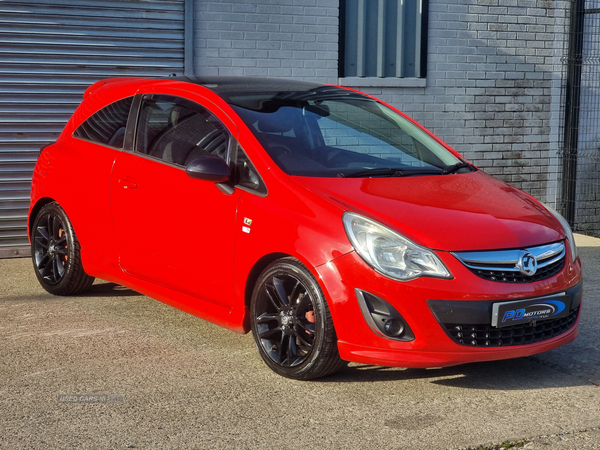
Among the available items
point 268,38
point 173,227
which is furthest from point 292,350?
point 268,38

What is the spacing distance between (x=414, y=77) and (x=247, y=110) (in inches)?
204

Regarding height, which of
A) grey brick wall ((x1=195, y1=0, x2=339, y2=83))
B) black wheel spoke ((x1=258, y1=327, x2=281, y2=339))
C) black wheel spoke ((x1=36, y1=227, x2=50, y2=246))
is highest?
grey brick wall ((x1=195, y1=0, x2=339, y2=83))

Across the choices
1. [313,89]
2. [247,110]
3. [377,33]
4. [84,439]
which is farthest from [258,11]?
[84,439]

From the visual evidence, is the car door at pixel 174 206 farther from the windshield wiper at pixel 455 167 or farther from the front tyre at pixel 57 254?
the windshield wiper at pixel 455 167

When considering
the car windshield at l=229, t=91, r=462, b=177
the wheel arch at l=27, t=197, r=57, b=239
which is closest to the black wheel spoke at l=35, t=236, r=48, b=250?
the wheel arch at l=27, t=197, r=57, b=239

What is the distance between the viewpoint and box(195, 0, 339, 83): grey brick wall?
343 inches

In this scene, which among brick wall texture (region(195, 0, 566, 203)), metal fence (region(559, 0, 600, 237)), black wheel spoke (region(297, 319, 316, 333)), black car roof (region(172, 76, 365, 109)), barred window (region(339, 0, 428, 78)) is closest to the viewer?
black wheel spoke (region(297, 319, 316, 333))

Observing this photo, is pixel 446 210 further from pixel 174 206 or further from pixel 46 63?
pixel 46 63

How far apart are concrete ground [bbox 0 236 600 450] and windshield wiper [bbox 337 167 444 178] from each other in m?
1.06

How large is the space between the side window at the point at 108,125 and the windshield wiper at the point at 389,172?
174 cm

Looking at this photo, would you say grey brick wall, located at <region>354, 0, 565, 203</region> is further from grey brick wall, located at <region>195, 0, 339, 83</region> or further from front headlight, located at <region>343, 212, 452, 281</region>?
→ front headlight, located at <region>343, 212, 452, 281</region>

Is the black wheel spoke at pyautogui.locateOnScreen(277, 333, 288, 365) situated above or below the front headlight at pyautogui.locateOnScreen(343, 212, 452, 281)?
below

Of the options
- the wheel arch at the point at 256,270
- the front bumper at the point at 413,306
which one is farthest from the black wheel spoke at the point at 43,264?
the front bumper at the point at 413,306

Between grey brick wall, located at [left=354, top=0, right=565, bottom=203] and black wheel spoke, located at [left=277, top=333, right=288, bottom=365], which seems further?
grey brick wall, located at [left=354, top=0, right=565, bottom=203]
